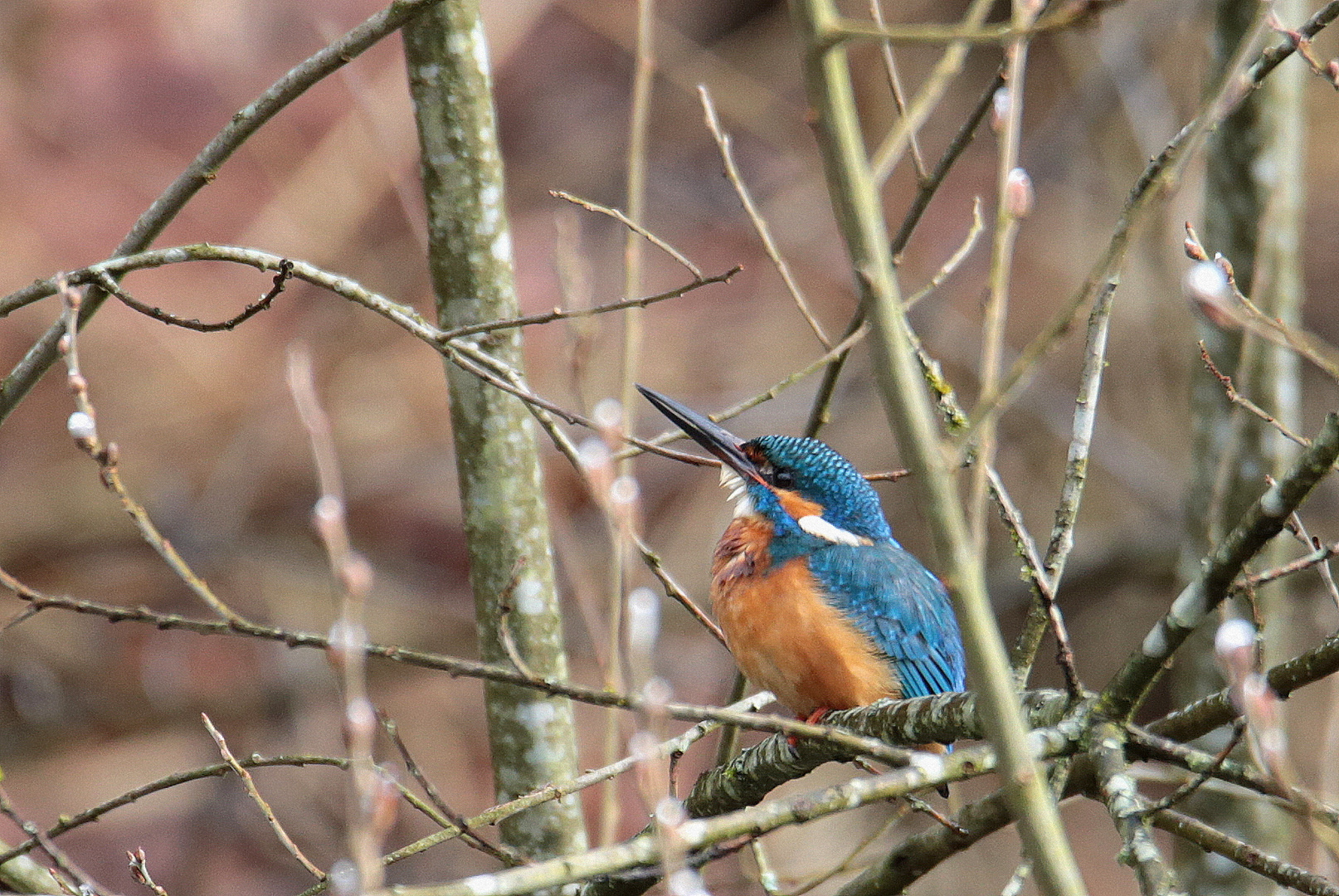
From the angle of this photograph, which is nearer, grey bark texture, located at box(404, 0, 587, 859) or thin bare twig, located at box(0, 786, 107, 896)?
thin bare twig, located at box(0, 786, 107, 896)

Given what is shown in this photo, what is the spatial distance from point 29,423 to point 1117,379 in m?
6.26

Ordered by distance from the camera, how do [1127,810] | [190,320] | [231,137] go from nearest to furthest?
[1127,810] < [190,320] < [231,137]

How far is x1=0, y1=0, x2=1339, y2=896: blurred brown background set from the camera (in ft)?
21.4

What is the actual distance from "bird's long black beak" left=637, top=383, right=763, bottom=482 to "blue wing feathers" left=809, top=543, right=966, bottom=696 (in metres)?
0.34

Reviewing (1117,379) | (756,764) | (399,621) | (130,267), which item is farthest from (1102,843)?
(130,267)

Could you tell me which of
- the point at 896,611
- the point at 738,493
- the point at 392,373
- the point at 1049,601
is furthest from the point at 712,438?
the point at 392,373

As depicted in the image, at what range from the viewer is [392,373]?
7496 millimetres

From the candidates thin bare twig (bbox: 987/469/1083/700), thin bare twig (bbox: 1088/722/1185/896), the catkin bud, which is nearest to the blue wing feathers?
thin bare twig (bbox: 987/469/1083/700)

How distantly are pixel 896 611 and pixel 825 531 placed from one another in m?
0.30

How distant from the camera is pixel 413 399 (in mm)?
7473

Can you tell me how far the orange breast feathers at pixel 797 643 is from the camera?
2.90 meters

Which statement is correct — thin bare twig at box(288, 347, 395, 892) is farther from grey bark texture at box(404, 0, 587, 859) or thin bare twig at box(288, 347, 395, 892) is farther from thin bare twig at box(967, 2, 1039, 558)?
grey bark texture at box(404, 0, 587, 859)

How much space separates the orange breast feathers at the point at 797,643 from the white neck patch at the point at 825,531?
0.18 m

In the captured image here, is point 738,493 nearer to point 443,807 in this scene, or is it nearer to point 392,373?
point 443,807
